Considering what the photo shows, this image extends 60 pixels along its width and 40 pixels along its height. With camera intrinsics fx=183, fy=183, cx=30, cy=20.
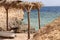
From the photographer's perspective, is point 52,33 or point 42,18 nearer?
point 52,33

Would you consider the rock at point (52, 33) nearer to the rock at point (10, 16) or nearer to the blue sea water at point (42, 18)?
the rock at point (10, 16)

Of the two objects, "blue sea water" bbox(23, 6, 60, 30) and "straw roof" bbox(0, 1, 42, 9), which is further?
"blue sea water" bbox(23, 6, 60, 30)

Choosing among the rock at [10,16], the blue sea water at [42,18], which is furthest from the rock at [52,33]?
the blue sea water at [42,18]

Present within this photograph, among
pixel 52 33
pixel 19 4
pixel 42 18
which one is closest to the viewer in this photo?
pixel 52 33

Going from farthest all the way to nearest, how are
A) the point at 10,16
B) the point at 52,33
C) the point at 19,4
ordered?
the point at 10,16, the point at 19,4, the point at 52,33

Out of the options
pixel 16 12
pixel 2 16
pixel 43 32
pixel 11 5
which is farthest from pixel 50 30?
pixel 16 12

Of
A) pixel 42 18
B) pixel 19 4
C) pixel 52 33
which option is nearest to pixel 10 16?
pixel 19 4

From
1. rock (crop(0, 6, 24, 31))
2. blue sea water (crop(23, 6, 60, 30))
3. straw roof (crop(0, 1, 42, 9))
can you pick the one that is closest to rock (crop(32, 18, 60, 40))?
straw roof (crop(0, 1, 42, 9))

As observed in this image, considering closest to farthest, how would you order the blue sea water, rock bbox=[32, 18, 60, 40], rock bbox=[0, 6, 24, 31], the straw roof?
rock bbox=[32, 18, 60, 40], the straw roof, rock bbox=[0, 6, 24, 31], the blue sea water

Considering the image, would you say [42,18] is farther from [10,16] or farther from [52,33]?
[52,33]

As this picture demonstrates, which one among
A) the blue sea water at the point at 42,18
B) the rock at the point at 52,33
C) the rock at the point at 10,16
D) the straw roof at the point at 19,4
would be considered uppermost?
the rock at the point at 52,33

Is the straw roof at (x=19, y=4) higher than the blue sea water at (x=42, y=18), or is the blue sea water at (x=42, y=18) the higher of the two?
the straw roof at (x=19, y=4)

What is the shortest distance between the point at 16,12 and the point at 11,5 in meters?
8.70

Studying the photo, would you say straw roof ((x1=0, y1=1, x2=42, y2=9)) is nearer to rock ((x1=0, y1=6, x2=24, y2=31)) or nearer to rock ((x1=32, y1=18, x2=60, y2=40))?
rock ((x1=0, y1=6, x2=24, y2=31))
